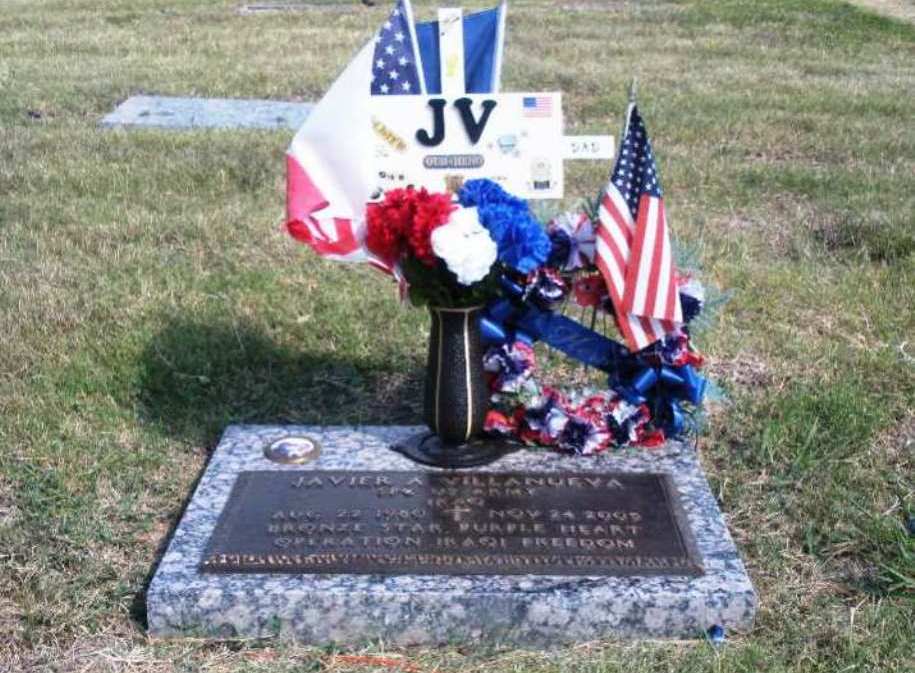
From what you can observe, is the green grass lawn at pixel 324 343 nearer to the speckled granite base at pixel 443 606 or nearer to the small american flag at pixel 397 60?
the speckled granite base at pixel 443 606

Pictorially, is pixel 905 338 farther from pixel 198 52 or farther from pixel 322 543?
pixel 198 52

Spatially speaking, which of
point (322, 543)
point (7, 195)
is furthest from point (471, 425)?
point (7, 195)

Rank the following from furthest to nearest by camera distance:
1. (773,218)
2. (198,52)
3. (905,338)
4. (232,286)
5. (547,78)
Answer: (198,52), (547,78), (773,218), (232,286), (905,338)

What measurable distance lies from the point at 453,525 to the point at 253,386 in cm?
139

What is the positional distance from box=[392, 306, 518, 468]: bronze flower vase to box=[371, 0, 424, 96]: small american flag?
2.16 feet

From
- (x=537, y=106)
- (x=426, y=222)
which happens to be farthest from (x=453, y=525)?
(x=537, y=106)

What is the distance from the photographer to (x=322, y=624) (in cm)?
313

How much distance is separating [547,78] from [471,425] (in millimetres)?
6405

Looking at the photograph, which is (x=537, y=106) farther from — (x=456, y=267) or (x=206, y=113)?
(x=206, y=113)

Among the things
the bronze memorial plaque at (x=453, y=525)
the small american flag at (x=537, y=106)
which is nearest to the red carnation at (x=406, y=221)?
the small american flag at (x=537, y=106)

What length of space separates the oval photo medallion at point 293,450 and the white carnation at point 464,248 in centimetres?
76

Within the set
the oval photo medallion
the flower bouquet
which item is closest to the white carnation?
the flower bouquet

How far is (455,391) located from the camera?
3643 millimetres

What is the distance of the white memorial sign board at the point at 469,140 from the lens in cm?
359
